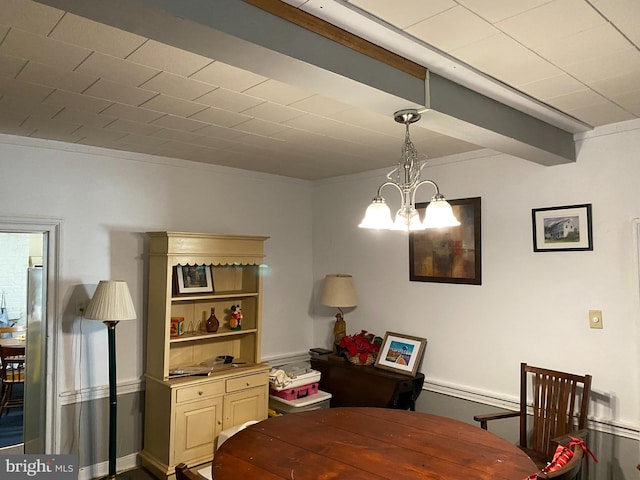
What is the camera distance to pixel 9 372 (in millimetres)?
4754

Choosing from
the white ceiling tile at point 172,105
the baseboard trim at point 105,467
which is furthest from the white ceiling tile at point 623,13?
the baseboard trim at point 105,467

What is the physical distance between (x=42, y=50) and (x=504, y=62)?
1.84 meters

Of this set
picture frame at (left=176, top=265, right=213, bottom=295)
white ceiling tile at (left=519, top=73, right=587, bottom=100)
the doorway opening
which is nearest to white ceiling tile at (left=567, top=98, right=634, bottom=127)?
white ceiling tile at (left=519, top=73, right=587, bottom=100)

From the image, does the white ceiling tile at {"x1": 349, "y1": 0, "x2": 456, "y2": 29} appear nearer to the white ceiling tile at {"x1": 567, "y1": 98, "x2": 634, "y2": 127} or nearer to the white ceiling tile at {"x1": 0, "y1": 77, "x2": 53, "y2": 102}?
the white ceiling tile at {"x1": 567, "y1": 98, "x2": 634, "y2": 127}

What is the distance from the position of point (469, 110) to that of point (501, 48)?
393 millimetres

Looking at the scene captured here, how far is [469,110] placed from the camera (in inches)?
86.4

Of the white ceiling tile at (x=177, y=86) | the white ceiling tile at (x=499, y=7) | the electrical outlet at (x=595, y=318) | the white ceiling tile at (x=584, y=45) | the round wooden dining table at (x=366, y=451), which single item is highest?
the white ceiling tile at (x=177, y=86)

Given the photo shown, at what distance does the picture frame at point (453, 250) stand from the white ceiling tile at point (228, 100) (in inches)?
72.9

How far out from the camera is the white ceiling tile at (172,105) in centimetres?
244

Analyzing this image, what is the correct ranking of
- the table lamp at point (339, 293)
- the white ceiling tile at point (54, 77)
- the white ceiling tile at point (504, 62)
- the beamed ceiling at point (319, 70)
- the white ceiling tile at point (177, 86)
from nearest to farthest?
1. the beamed ceiling at point (319, 70)
2. the white ceiling tile at point (504, 62)
3. the white ceiling tile at point (54, 77)
4. the white ceiling tile at point (177, 86)
5. the table lamp at point (339, 293)

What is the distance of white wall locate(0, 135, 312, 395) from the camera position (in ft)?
10.8

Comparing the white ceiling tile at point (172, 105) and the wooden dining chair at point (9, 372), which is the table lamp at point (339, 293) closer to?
the white ceiling tile at point (172, 105)

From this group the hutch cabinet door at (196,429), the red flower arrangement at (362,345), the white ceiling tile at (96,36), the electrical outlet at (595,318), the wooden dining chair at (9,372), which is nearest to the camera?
the white ceiling tile at (96,36)

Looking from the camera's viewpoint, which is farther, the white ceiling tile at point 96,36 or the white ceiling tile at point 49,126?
the white ceiling tile at point 49,126
